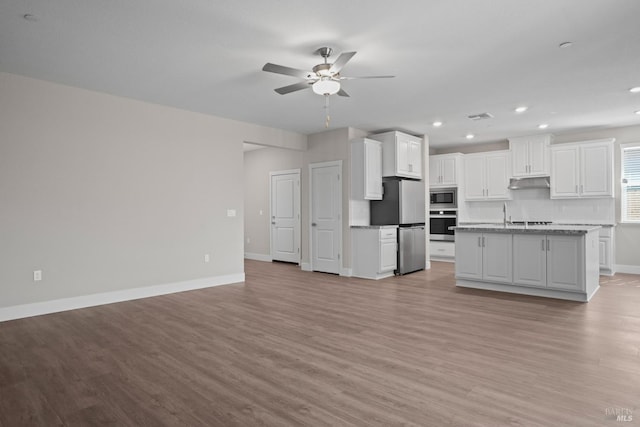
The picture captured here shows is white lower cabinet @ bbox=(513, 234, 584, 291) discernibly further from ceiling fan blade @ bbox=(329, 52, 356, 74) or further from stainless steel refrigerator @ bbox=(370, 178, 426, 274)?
ceiling fan blade @ bbox=(329, 52, 356, 74)

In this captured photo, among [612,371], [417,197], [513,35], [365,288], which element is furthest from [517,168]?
[612,371]

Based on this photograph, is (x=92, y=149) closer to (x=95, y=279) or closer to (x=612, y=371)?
(x=95, y=279)

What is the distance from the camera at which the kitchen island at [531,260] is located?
4859 millimetres

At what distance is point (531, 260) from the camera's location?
518 cm

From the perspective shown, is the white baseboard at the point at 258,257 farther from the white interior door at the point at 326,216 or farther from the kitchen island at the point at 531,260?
the kitchen island at the point at 531,260

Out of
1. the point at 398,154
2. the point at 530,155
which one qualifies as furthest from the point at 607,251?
the point at 398,154

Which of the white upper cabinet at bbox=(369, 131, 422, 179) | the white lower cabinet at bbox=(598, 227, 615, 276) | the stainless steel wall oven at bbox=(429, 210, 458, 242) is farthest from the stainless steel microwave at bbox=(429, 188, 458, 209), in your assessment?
the white lower cabinet at bbox=(598, 227, 615, 276)

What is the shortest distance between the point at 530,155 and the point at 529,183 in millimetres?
590

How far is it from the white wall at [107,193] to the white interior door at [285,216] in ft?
7.50

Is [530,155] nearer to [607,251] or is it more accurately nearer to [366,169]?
[607,251]

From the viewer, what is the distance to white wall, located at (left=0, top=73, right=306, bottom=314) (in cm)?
434

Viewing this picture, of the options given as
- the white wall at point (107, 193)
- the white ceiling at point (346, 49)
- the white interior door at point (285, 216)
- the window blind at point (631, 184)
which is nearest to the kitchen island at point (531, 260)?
the white ceiling at point (346, 49)

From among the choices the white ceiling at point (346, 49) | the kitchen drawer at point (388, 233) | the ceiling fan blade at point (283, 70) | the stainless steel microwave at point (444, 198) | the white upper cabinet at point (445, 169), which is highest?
the white ceiling at point (346, 49)

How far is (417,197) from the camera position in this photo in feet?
24.7
